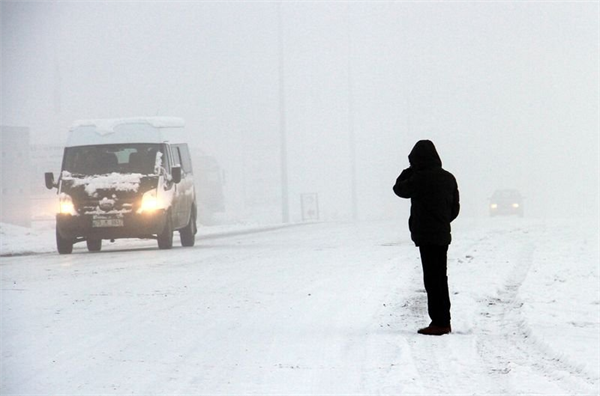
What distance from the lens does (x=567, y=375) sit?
6660 millimetres

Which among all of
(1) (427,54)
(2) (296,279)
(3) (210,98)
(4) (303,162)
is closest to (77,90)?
(3) (210,98)

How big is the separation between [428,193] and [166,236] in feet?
37.2

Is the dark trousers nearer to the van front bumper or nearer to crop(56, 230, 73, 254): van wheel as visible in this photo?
the van front bumper

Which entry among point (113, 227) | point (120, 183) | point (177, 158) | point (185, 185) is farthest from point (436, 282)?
point (185, 185)

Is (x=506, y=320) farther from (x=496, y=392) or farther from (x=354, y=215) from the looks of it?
(x=354, y=215)

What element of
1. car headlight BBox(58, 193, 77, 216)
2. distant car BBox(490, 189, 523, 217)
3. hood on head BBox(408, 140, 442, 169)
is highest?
hood on head BBox(408, 140, 442, 169)

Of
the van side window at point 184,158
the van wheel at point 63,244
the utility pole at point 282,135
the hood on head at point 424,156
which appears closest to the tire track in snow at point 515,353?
the hood on head at point 424,156

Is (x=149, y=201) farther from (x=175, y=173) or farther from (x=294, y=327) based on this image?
(x=294, y=327)

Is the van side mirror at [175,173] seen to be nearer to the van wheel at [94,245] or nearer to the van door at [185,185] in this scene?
the van door at [185,185]

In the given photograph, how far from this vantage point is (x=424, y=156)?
804 cm

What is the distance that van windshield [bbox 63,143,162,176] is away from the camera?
730 inches

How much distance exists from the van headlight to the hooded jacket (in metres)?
10.6

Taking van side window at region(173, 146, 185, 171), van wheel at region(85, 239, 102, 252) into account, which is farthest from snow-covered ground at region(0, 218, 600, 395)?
van side window at region(173, 146, 185, 171)

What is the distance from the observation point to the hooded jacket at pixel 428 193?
26.3 ft
